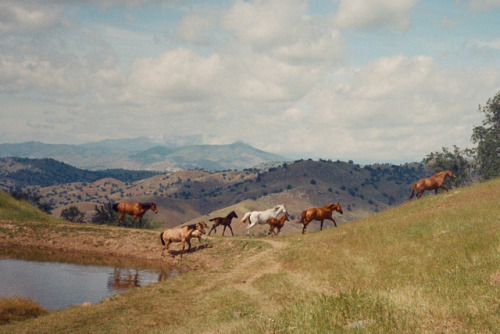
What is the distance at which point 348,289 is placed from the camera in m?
10.8

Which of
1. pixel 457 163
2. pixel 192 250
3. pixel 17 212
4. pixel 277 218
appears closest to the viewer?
pixel 192 250

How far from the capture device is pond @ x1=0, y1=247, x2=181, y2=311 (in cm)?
2166

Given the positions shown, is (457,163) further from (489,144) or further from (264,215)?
(264,215)

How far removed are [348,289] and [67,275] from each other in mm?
24786

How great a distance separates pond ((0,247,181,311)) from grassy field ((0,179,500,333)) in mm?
4098

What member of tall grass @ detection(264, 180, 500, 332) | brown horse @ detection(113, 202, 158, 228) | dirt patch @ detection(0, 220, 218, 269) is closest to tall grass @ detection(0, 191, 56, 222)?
dirt patch @ detection(0, 220, 218, 269)

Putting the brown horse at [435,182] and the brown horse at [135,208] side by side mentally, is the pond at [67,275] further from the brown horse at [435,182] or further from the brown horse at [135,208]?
the brown horse at [435,182]

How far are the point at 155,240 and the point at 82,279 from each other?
1148 centimetres

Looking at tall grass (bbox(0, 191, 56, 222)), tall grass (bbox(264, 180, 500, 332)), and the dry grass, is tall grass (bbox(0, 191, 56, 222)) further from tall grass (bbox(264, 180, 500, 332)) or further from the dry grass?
tall grass (bbox(264, 180, 500, 332))

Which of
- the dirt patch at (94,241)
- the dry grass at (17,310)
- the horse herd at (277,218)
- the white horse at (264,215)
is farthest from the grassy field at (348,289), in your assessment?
the dirt patch at (94,241)

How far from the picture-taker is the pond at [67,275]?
2166cm

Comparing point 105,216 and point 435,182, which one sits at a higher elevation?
point 435,182

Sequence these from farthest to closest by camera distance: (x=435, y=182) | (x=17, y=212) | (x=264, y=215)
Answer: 1. (x=17, y=212)
2. (x=264, y=215)
3. (x=435, y=182)

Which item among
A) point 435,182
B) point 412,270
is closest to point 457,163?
point 435,182
